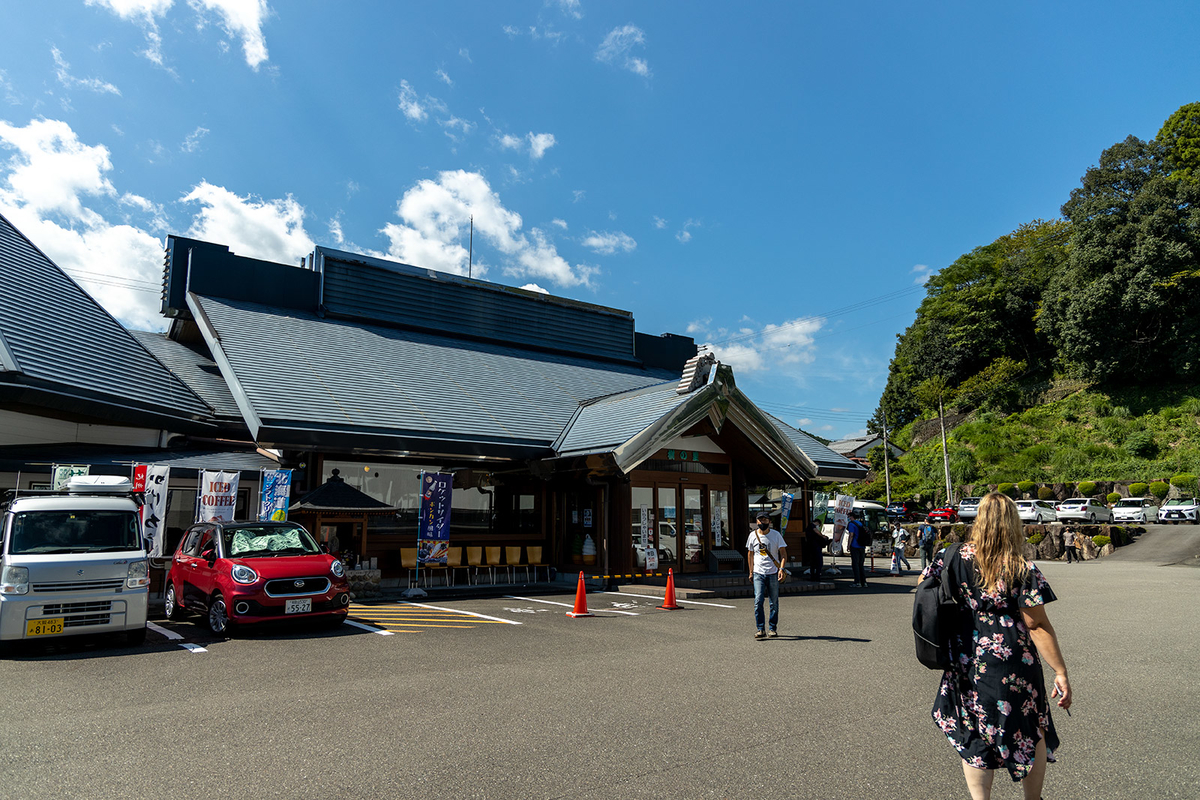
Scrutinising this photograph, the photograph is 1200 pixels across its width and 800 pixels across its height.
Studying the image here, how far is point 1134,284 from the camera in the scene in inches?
1753

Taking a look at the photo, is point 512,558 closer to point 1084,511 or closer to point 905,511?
point 1084,511

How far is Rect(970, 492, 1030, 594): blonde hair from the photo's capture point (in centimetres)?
357

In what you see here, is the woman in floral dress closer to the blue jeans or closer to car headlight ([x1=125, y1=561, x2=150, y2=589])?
the blue jeans

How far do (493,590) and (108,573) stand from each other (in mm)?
8080

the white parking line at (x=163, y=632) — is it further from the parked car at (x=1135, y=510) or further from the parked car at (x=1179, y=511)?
the parked car at (x=1179, y=511)

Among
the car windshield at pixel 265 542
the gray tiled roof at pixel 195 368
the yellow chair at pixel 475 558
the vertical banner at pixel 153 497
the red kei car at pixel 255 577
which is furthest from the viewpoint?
the gray tiled roof at pixel 195 368

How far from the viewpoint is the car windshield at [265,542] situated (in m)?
11.0

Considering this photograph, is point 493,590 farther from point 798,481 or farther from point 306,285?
point 306,285

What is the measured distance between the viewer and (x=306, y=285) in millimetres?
22875

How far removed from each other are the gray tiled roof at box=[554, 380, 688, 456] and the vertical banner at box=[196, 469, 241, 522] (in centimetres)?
734

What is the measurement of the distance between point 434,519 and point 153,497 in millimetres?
5011

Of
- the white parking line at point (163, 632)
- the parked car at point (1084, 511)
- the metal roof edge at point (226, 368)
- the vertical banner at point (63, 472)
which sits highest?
the metal roof edge at point (226, 368)

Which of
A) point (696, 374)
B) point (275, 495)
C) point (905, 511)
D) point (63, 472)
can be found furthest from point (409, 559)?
point (905, 511)

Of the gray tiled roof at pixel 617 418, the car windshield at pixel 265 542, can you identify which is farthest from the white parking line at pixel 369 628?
the gray tiled roof at pixel 617 418
